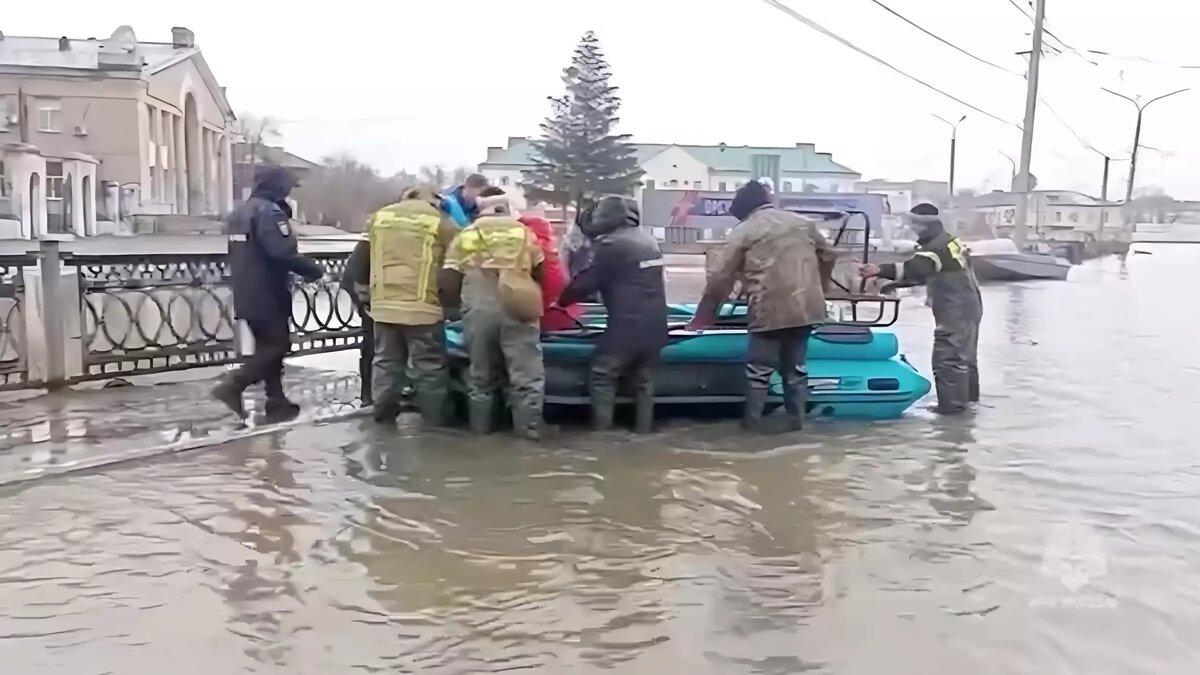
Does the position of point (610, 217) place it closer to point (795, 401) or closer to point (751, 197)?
point (751, 197)

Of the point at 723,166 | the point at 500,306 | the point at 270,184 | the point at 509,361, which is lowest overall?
the point at 509,361

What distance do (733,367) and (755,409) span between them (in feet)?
1.25

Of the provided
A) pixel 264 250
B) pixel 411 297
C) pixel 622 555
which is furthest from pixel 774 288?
pixel 264 250

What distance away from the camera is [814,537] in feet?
16.8

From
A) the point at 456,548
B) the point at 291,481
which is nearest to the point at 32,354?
the point at 291,481

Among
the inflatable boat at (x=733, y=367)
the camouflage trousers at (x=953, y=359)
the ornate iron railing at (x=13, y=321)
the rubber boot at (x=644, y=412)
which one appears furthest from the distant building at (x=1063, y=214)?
the ornate iron railing at (x=13, y=321)

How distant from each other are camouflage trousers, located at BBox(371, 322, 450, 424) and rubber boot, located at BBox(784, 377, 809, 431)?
2333 millimetres

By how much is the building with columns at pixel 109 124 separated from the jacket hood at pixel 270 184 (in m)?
26.7

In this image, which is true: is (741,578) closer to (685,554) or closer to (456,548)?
(685,554)

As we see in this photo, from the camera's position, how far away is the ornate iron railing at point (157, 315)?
8.49 m

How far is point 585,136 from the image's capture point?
4784 cm

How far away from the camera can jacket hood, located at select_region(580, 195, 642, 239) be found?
22.8 feet

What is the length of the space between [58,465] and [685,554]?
3759 millimetres

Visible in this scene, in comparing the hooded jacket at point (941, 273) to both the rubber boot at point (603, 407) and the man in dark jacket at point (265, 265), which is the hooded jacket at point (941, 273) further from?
the man in dark jacket at point (265, 265)
